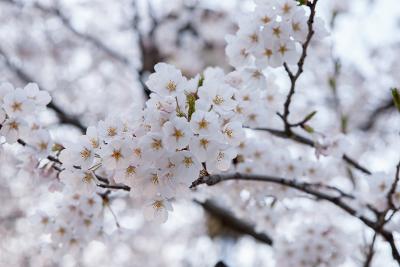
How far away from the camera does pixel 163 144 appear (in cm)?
142

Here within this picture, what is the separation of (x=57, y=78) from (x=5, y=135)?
615 centimetres

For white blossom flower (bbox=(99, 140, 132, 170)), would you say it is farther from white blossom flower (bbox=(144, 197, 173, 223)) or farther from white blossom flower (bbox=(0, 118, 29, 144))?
white blossom flower (bbox=(0, 118, 29, 144))

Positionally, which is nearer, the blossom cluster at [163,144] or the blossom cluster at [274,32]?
the blossom cluster at [163,144]

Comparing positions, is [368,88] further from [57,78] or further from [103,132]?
[103,132]

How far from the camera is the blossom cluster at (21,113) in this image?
5.85 feet

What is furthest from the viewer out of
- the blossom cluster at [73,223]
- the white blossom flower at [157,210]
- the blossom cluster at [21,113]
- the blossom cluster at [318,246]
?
the blossom cluster at [318,246]

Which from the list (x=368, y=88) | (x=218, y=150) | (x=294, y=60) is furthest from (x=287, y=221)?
(x=368, y=88)

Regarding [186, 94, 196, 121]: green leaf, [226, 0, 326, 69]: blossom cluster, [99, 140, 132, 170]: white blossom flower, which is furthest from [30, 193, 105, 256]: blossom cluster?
[226, 0, 326, 69]: blossom cluster

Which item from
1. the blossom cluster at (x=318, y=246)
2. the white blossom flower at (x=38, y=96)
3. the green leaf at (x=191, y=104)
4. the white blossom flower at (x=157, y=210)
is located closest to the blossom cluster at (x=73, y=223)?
the white blossom flower at (x=38, y=96)

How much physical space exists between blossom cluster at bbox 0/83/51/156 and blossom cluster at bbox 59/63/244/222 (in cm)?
28

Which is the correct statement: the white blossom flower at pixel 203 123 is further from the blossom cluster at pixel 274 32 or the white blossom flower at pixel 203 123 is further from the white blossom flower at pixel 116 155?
the blossom cluster at pixel 274 32

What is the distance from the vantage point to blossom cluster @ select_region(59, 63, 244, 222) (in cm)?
144

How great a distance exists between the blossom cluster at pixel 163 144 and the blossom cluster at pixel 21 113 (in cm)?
28

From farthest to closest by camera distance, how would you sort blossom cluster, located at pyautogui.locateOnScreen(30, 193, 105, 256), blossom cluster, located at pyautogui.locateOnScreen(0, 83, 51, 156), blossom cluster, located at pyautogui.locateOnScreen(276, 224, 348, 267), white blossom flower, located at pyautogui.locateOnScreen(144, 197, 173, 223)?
blossom cluster, located at pyautogui.locateOnScreen(276, 224, 348, 267), blossom cluster, located at pyautogui.locateOnScreen(30, 193, 105, 256), blossom cluster, located at pyautogui.locateOnScreen(0, 83, 51, 156), white blossom flower, located at pyautogui.locateOnScreen(144, 197, 173, 223)
